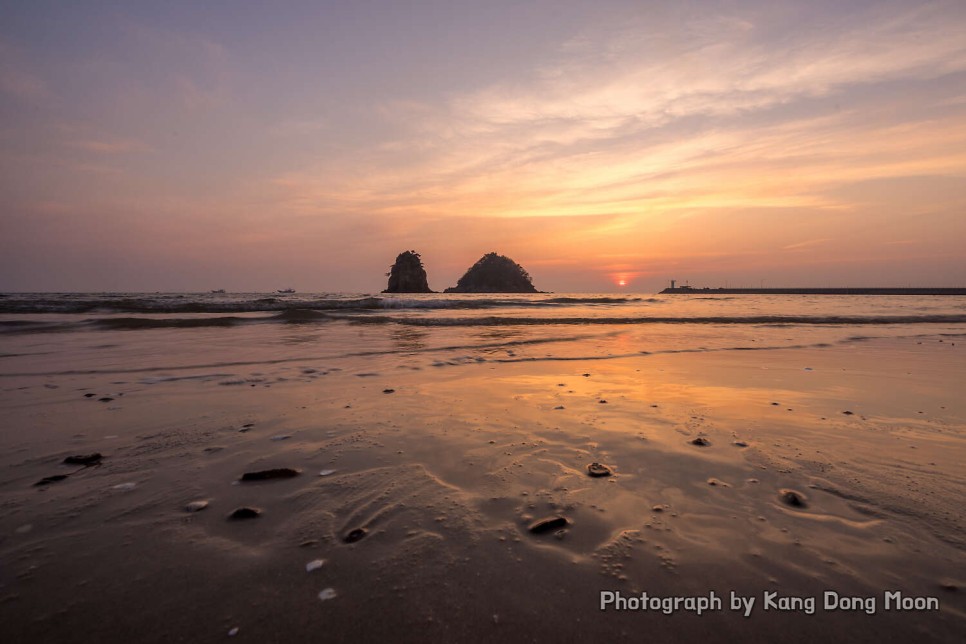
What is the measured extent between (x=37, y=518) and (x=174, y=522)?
0.80 m

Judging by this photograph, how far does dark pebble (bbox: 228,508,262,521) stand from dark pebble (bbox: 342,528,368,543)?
2.07 ft

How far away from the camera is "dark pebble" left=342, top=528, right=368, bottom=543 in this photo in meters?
2.23

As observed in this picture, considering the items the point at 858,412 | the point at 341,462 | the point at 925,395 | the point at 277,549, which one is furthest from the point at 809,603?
the point at 925,395

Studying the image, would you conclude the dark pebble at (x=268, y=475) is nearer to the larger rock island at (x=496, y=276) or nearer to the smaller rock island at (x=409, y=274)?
the smaller rock island at (x=409, y=274)

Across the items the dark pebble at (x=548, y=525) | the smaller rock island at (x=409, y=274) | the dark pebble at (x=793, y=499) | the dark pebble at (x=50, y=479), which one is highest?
the smaller rock island at (x=409, y=274)

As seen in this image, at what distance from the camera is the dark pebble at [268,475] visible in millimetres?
2996

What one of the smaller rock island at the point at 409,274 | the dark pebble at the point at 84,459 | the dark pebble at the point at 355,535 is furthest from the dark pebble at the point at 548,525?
the smaller rock island at the point at 409,274

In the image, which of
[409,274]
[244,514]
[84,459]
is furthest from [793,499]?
[409,274]

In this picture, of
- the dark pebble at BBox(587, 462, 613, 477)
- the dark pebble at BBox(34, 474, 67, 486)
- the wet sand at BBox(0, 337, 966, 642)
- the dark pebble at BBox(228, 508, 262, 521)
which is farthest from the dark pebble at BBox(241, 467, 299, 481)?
the dark pebble at BBox(587, 462, 613, 477)

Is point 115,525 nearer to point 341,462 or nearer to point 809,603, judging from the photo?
point 341,462

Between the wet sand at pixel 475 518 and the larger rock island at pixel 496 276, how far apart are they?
14043cm

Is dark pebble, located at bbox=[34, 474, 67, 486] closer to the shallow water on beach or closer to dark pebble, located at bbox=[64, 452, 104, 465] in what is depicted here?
the shallow water on beach

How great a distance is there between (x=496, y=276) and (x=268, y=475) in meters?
145

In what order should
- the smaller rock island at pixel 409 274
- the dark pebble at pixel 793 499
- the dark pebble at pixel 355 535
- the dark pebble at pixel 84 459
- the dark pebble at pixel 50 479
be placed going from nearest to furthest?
1. the dark pebble at pixel 355 535
2. the dark pebble at pixel 793 499
3. the dark pebble at pixel 50 479
4. the dark pebble at pixel 84 459
5. the smaller rock island at pixel 409 274
